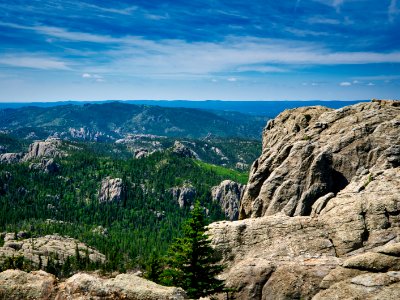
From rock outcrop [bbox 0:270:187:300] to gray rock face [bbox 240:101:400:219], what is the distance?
4506cm

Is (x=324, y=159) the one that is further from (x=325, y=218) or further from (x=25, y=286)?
(x=25, y=286)

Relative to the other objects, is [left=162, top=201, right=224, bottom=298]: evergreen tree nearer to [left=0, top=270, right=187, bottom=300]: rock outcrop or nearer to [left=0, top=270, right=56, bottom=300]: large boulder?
[left=0, top=270, right=187, bottom=300]: rock outcrop

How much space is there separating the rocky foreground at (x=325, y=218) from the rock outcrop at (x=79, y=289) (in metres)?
15.2

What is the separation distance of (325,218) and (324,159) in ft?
61.6

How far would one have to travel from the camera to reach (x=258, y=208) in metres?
74.7

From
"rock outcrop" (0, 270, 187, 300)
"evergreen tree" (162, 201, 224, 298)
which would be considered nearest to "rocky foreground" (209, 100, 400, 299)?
"evergreen tree" (162, 201, 224, 298)

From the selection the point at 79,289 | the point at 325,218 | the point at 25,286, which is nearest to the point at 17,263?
the point at 325,218

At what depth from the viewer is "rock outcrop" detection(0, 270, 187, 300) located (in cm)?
2539

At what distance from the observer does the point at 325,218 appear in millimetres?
54656

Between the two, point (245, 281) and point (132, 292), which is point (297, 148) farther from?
point (132, 292)

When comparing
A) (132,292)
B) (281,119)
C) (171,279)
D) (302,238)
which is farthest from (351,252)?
(281,119)

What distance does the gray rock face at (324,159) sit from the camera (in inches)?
2640

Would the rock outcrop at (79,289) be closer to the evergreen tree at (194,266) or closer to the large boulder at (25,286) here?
the large boulder at (25,286)

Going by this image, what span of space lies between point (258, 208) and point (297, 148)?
16610 mm
